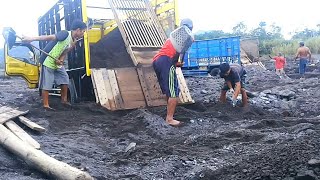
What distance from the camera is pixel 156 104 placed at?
702 centimetres

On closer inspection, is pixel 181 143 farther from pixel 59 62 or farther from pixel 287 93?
pixel 287 93

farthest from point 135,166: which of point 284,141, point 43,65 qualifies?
point 43,65

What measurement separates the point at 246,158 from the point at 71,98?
15.5 feet

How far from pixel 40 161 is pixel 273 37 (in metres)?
35.6

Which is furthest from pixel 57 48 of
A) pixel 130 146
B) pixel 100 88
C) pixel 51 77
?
pixel 130 146

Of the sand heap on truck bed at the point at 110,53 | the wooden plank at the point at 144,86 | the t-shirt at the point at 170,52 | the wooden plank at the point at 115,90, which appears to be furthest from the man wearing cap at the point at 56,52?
the t-shirt at the point at 170,52

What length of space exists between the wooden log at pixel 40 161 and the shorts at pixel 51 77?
9.22 ft

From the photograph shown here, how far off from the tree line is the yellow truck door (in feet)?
68.9

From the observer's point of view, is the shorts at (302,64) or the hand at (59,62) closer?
the hand at (59,62)

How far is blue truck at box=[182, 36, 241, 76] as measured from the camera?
16.9m

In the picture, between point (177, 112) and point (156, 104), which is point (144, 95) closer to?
point (156, 104)

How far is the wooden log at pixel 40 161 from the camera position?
3.07 meters

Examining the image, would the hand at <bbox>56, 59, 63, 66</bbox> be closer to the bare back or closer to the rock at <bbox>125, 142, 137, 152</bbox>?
the rock at <bbox>125, 142, 137, 152</bbox>

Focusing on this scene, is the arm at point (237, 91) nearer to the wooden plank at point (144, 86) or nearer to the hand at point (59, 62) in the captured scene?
the wooden plank at point (144, 86)
